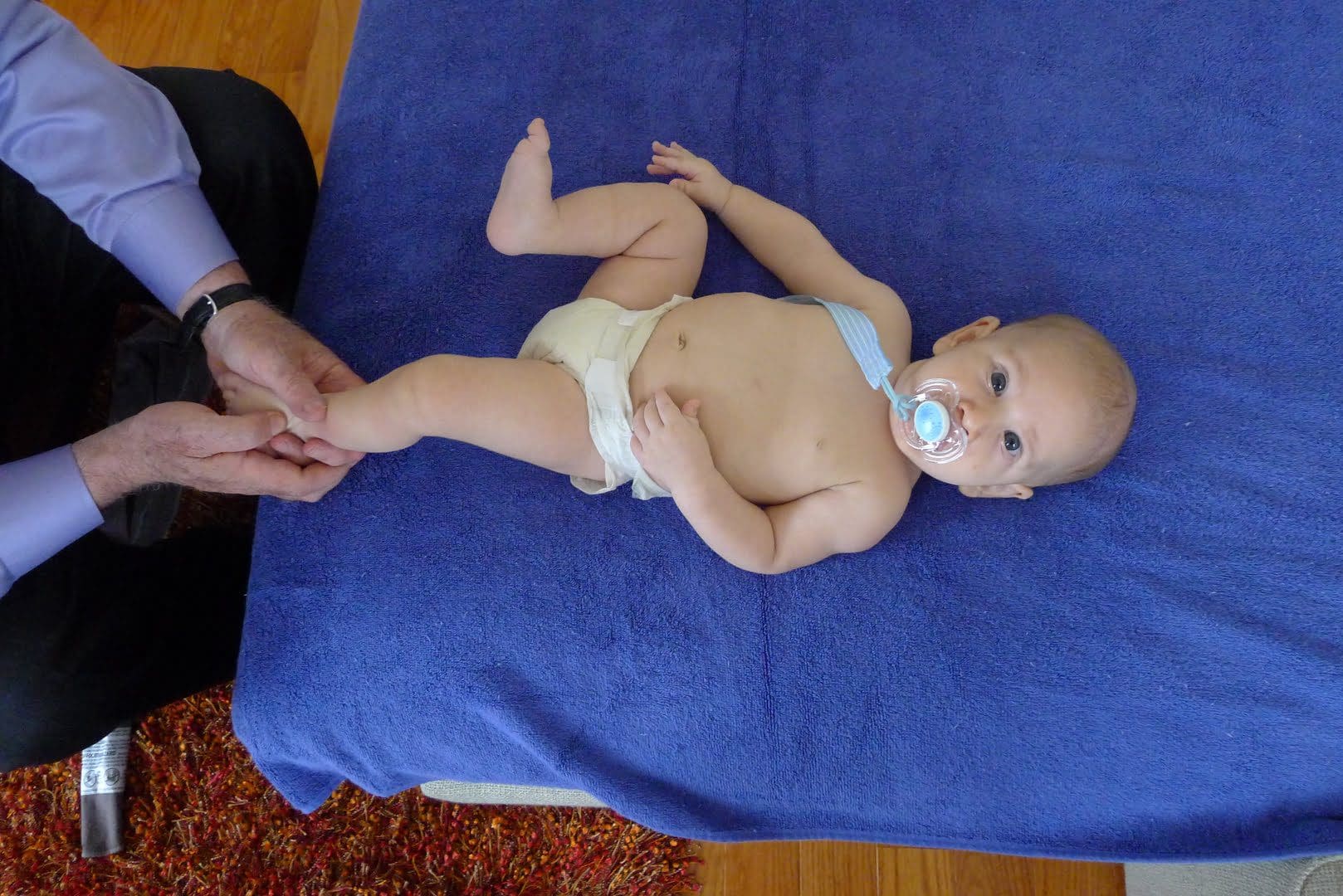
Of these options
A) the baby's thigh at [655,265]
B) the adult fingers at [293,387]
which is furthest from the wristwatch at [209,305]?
the baby's thigh at [655,265]

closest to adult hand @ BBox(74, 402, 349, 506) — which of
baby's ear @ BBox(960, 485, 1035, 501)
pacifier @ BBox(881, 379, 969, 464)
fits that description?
pacifier @ BBox(881, 379, 969, 464)

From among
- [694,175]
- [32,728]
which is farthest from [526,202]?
[32,728]

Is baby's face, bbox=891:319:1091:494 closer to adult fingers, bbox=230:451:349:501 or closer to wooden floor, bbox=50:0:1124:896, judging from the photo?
adult fingers, bbox=230:451:349:501

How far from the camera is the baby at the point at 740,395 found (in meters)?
1.09

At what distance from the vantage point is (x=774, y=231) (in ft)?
4.29

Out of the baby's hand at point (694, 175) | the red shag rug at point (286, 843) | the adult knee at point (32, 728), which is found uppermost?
the baby's hand at point (694, 175)

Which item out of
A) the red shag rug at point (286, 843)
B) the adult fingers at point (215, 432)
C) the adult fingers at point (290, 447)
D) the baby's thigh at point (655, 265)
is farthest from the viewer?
the red shag rug at point (286, 843)

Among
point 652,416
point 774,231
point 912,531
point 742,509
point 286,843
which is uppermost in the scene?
point 774,231

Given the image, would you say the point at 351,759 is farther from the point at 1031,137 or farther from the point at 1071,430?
the point at 1031,137

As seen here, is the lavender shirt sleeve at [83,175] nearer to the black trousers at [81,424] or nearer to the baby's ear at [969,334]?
the black trousers at [81,424]

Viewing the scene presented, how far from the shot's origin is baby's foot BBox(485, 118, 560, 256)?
1120mm

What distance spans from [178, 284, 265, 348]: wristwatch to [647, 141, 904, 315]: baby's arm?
644 millimetres

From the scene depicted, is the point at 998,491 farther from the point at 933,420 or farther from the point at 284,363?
the point at 284,363

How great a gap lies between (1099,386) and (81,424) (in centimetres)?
156
